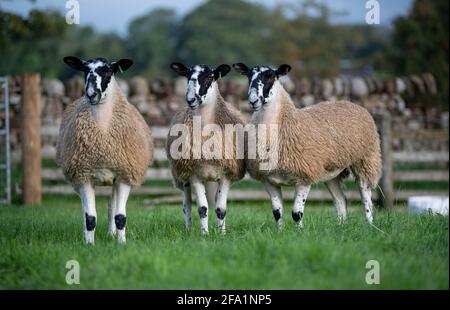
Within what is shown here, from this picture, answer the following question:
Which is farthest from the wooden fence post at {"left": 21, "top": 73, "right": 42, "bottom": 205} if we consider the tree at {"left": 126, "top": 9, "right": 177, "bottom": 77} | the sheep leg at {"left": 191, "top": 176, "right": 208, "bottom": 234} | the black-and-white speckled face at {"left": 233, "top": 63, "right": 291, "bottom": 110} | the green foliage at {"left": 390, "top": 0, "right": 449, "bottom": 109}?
the tree at {"left": 126, "top": 9, "right": 177, "bottom": 77}

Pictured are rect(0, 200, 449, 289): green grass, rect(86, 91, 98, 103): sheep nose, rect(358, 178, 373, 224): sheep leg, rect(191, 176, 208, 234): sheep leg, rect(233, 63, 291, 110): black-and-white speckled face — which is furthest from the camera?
rect(358, 178, 373, 224): sheep leg

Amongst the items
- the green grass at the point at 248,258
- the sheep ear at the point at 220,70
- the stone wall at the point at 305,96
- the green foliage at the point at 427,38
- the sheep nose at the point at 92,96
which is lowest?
the green grass at the point at 248,258

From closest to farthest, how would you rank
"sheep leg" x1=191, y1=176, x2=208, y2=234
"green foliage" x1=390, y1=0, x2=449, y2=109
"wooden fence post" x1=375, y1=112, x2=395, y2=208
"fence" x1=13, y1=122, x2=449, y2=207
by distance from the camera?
1. "sheep leg" x1=191, y1=176, x2=208, y2=234
2. "wooden fence post" x1=375, y1=112, x2=395, y2=208
3. "fence" x1=13, y1=122, x2=449, y2=207
4. "green foliage" x1=390, y1=0, x2=449, y2=109

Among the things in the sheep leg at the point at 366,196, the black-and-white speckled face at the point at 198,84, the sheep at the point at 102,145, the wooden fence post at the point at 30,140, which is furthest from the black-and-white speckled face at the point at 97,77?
the wooden fence post at the point at 30,140

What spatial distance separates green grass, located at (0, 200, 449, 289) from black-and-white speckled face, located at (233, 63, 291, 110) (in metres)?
1.39

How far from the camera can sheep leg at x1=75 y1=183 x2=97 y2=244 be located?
748 centimetres

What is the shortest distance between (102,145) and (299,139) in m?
2.19

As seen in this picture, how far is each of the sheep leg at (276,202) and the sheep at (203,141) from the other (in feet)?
1.26

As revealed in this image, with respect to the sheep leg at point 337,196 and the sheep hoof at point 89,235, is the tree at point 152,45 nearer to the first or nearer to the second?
the sheep leg at point 337,196

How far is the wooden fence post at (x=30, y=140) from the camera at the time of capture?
12648 mm

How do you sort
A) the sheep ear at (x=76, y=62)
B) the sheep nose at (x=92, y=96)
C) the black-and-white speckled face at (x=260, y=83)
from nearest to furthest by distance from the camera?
the sheep nose at (x=92, y=96) → the sheep ear at (x=76, y=62) → the black-and-white speckled face at (x=260, y=83)

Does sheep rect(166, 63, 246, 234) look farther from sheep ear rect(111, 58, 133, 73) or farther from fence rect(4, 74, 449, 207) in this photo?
fence rect(4, 74, 449, 207)

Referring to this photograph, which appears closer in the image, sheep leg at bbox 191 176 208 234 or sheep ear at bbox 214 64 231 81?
sheep leg at bbox 191 176 208 234

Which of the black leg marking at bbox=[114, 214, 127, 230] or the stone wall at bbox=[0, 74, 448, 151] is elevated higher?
the stone wall at bbox=[0, 74, 448, 151]
